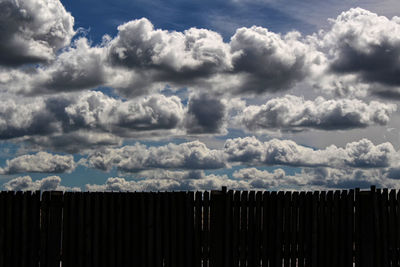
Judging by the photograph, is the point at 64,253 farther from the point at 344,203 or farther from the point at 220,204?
the point at 344,203

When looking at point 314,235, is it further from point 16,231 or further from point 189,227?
point 16,231

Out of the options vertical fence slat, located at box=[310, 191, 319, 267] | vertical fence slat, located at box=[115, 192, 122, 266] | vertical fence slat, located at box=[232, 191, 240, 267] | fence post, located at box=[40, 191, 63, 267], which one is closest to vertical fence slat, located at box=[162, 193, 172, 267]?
vertical fence slat, located at box=[115, 192, 122, 266]

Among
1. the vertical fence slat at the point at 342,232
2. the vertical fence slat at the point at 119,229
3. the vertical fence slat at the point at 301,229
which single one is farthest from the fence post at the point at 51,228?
the vertical fence slat at the point at 342,232

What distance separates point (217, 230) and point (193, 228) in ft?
1.93

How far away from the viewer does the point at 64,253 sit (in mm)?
12812

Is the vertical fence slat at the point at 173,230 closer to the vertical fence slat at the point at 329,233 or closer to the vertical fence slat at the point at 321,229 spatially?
the vertical fence slat at the point at 321,229

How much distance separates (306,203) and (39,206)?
21.5 ft

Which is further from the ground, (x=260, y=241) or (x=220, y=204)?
(x=220, y=204)

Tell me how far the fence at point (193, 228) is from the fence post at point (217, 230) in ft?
0.08

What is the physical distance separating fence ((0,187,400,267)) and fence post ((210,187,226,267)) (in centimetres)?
2

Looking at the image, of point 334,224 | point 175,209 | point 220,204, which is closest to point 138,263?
point 175,209

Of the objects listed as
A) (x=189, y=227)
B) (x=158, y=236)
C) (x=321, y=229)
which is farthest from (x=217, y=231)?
(x=321, y=229)

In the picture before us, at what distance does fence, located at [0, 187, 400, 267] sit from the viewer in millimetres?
12719

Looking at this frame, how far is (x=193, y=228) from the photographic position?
12.8 meters
